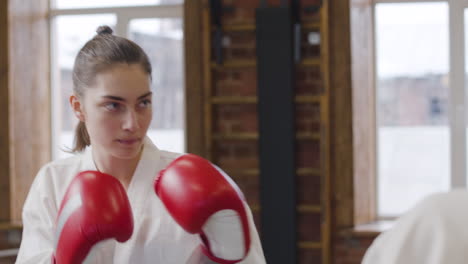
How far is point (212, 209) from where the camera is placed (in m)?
1.44

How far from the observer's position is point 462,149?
148 inches

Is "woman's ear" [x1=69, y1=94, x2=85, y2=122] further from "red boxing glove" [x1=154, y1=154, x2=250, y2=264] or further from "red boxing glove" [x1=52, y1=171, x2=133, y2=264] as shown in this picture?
"red boxing glove" [x1=154, y1=154, x2=250, y2=264]

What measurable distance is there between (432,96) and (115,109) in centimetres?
287

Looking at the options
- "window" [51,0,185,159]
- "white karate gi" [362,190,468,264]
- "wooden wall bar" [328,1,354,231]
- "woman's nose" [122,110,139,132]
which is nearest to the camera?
"white karate gi" [362,190,468,264]

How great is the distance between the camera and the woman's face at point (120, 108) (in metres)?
1.58

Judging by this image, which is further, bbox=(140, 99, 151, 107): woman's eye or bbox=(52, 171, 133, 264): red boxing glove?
bbox=(140, 99, 151, 107): woman's eye

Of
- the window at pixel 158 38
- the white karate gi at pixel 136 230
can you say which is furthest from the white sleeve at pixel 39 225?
the window at pixel 158 38

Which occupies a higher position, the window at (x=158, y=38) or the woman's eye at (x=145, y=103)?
the window at (x=158, y=38)

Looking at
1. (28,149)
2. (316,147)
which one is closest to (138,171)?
(316,147)

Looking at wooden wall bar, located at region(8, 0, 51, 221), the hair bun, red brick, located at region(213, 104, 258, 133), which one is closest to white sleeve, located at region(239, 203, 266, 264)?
the hair bun

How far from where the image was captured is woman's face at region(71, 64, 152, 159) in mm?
1581

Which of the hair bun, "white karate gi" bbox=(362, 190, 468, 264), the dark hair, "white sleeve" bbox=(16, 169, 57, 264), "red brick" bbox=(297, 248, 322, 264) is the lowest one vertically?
"red brick" bbox=(297, 248, 322, 264)

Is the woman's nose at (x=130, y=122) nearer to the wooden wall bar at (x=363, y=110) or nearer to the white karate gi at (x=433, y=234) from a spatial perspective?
the white karate gi at (x=433, y=234)

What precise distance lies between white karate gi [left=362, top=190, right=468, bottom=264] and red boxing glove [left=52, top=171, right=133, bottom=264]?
0.76m
